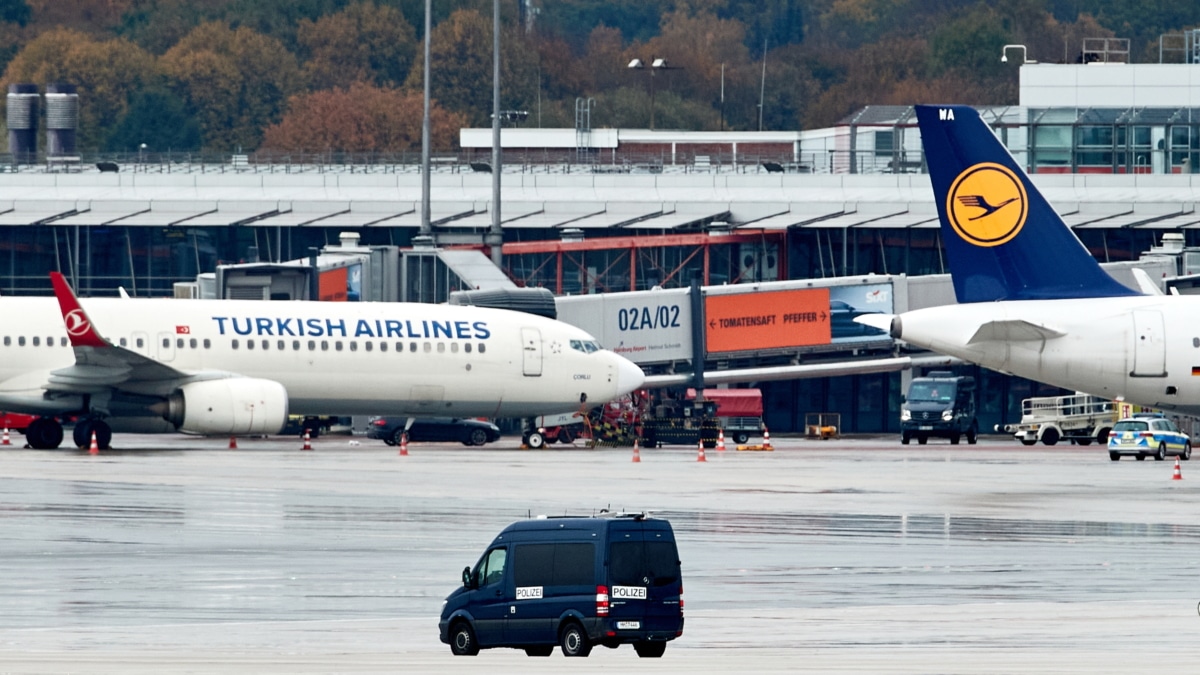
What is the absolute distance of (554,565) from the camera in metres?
17.4

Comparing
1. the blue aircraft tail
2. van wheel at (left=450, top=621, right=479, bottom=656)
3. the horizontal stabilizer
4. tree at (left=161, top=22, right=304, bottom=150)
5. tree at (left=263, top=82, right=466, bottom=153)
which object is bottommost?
van wheel at (left=450, top=621, right=479, bottom=656)

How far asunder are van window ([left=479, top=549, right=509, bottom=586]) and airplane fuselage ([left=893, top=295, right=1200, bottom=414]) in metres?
17.9

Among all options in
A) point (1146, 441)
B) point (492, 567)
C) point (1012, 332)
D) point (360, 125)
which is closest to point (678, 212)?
point (1146, 441)

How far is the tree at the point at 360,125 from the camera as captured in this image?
131 m

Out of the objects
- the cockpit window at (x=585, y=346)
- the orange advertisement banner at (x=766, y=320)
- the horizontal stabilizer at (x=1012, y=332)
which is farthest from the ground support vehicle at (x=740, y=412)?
the horizontal stabilizer at (x=1012, y=332)

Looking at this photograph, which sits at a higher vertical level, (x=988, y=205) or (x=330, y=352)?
(x=988, y=205)

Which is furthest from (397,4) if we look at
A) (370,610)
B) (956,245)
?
(370,610)

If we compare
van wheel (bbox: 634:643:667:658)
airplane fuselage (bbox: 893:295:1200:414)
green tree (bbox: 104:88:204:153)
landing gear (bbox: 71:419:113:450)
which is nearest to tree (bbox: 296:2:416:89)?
green tree (bbox: 104:88:204:153)

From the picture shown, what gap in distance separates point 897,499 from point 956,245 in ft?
16.8

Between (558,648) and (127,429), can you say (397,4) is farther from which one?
(558,648)

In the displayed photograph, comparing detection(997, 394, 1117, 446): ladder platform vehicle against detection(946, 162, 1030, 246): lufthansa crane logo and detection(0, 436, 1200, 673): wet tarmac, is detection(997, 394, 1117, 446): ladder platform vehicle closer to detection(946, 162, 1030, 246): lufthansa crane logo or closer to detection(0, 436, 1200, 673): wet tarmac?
detection(0, 436, 1200, 673): wet tarmac

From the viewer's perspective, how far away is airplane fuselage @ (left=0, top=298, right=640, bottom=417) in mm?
43812

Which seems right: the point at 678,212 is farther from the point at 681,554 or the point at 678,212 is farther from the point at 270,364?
the point at 681,554

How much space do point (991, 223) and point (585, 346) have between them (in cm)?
1497
